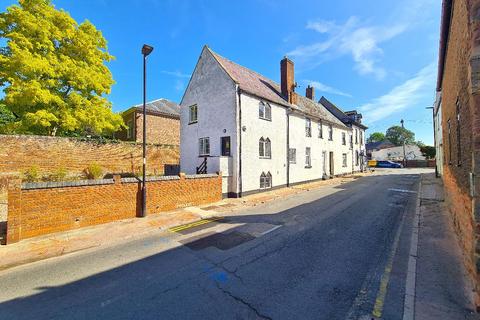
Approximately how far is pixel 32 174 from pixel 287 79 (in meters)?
21.9

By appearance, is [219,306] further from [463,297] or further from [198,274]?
[463,297]

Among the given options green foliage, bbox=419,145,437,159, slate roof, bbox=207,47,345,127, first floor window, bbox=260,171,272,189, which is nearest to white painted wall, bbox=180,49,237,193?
slate roof, bbox=207,47,345,127

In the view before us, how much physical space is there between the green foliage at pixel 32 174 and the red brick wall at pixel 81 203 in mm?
11895

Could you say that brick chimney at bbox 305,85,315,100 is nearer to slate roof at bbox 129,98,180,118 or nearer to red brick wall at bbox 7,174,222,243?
slate roof at bbox 129,98,180,118

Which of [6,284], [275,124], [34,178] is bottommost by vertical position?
[6,284]

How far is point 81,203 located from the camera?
865cm

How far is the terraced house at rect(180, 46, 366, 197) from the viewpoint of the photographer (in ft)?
49.5

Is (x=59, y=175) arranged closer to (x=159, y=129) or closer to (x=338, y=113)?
(x=159, y=129)

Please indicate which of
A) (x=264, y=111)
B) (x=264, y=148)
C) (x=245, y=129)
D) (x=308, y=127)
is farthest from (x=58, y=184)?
(x=308, y=127)

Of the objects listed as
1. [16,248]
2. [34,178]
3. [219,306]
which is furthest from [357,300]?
[34,178]

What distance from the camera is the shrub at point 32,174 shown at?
1643cm

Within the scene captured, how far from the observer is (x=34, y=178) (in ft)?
55.1

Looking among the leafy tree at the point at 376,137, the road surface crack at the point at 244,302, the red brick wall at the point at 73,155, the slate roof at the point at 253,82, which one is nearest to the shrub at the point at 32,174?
the red brick wall at the point at 73,155

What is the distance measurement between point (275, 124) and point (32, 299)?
16.2m
